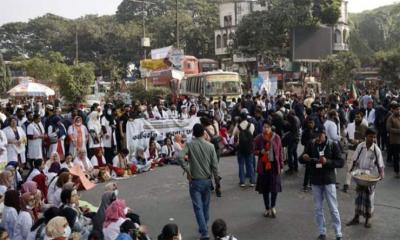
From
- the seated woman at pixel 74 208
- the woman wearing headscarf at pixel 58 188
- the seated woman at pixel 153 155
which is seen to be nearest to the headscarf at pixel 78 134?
the seated woman at pixel 153 155

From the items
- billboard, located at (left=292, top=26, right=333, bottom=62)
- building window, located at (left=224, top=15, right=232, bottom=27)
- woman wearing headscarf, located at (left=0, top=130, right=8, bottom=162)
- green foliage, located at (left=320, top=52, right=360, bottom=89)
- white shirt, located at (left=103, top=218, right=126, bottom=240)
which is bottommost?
white shirt, located at (left=103, top=218, right=126, bottom=240)

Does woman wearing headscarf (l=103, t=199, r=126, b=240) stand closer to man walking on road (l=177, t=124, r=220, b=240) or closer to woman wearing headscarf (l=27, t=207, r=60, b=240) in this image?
woman wearing headscarf (l=27, t=207, r=60, b=240)

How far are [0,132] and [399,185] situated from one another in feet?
29.5

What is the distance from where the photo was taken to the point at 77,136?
12812 millimetres

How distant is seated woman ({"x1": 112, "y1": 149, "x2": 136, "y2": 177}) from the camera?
13.0 meters

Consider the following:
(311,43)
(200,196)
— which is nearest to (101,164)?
(200,196)

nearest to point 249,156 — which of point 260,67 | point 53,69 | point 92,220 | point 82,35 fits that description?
point 92,220

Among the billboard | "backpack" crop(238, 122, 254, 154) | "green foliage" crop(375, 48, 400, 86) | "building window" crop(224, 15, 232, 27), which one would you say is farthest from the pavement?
"building window" crop(224, 15, 232, 27)

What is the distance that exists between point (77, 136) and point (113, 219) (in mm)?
6394

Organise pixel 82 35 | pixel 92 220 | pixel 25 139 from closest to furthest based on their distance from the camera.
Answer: pixel 92 220 < pixel 25 139 < pixel 82 35

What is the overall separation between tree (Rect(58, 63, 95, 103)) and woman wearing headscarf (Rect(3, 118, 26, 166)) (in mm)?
21609

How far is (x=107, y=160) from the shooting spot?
1395cm

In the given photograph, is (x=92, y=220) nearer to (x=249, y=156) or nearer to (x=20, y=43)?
(x=249, y=156)

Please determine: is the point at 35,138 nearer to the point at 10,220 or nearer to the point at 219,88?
the point at 10,220
